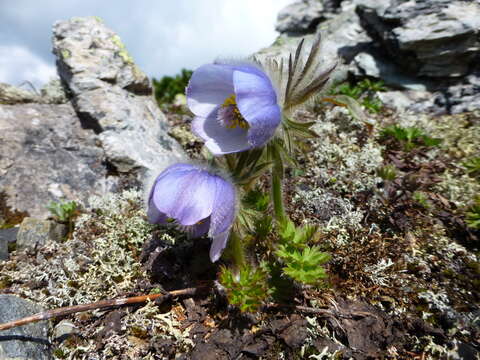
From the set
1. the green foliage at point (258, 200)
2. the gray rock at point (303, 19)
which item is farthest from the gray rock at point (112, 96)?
the gray rock at point (303, 19)

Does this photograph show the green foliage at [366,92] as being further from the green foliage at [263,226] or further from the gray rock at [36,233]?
the gray rock at [36,233]

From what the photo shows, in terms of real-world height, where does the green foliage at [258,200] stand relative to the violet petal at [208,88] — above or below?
below

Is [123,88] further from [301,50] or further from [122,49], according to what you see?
[301,50]

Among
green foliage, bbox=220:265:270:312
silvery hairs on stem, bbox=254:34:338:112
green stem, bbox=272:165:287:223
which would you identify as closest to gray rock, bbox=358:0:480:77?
silvery hairs on stem, bbox=254:34:338:112

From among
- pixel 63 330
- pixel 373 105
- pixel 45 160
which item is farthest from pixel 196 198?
pixel 373 105

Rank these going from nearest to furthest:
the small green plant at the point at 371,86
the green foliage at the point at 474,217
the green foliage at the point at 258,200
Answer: the green foliage at the point at 258,200 < the green foliage at the point at 474,217 < the small green plant at the point at 371,86

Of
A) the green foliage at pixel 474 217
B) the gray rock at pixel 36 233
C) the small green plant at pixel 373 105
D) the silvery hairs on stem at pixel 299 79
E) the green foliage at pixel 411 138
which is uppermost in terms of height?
the silvery hairs on stem at pixel 299 79
